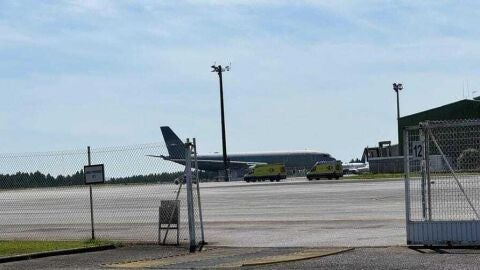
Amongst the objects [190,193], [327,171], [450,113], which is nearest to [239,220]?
[190,193]

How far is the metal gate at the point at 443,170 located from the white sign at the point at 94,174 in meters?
6.79

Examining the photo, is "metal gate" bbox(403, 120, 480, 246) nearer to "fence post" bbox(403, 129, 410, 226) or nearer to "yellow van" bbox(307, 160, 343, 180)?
"fence post" bbox(403, 129, 410, 226)

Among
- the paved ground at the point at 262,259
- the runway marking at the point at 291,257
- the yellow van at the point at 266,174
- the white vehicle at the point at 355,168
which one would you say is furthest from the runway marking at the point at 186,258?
the white vehicle at the point at 355,168

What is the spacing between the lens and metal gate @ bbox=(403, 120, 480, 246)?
15180 millimetres

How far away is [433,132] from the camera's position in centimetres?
1602

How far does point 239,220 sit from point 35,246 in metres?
7.75

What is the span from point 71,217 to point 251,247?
1524 centimetres

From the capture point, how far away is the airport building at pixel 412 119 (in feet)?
274

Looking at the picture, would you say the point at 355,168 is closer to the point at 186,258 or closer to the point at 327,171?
the point at 327,171

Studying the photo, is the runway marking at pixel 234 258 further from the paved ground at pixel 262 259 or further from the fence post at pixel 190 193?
the fence post at pixel 190 193

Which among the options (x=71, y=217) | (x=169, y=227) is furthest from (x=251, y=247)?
(x=71, y=217)

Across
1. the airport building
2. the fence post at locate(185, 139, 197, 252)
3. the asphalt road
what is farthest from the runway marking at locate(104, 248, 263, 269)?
the airport building

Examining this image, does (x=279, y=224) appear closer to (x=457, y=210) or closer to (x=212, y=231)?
(x=212, y=231)

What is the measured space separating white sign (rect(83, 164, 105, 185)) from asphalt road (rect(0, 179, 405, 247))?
A: 90cm
